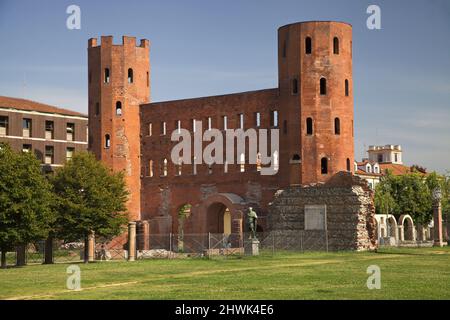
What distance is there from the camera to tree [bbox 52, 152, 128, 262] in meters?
48.8

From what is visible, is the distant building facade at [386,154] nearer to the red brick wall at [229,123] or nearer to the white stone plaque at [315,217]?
the red brick wall at [229,123]

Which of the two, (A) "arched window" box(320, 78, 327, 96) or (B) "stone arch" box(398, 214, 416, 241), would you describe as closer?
(A) "arched window" box(320, 78, 327, 96)

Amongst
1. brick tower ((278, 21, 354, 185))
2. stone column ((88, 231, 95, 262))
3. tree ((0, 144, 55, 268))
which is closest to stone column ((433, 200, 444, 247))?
brick tower ((278, 21, 354, 185))

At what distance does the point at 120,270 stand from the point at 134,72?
32.2 m

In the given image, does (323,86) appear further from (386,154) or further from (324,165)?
(386,154)

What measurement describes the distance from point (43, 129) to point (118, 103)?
601 inches

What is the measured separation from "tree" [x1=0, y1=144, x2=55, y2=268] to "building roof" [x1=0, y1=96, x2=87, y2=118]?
1295 inches

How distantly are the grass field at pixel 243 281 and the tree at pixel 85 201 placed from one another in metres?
9.08

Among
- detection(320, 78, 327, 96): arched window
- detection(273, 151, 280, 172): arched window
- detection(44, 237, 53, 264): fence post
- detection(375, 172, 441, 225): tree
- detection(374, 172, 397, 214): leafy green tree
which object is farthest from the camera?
detection(374, 172, 397, 214): leafy green tree

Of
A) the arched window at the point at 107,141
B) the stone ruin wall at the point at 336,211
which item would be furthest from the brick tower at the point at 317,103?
the arched window at the point at 107,141

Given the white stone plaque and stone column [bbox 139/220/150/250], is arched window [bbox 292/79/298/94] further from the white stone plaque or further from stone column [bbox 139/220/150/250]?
stone column [bbox 139/220/150/250]
